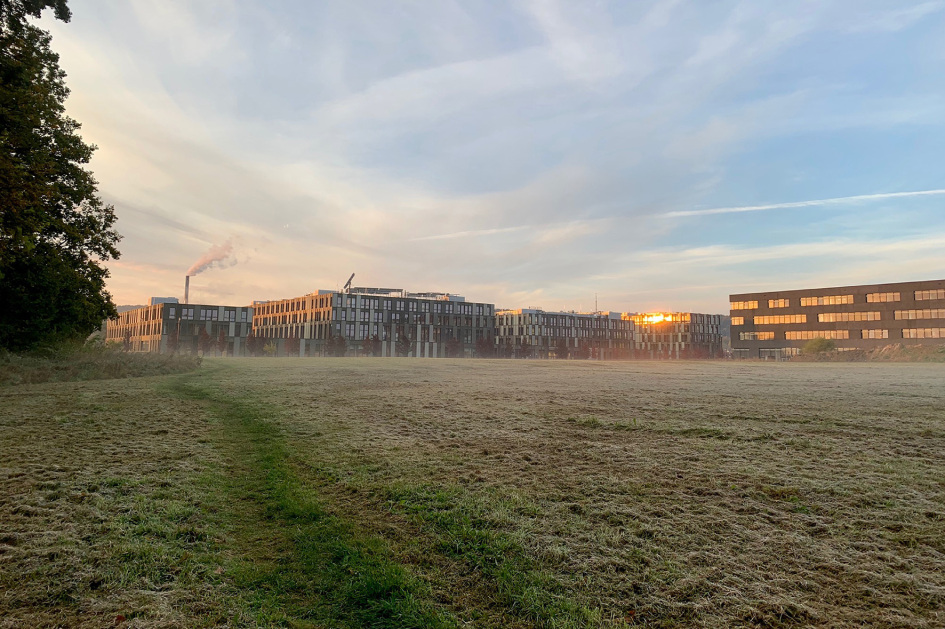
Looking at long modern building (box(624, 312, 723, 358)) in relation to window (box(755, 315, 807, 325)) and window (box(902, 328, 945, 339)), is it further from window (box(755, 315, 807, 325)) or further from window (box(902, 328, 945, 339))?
window (box(902, 328, 945, 339))

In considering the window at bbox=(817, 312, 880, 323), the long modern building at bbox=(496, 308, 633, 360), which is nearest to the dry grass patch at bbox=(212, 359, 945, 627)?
the window at bbox=(817, 312, 880, 323)

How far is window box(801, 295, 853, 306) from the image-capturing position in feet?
364

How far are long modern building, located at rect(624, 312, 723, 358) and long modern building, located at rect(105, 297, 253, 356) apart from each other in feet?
451

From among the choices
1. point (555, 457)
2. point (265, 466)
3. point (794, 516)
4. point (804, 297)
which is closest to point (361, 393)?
point (265, 466)

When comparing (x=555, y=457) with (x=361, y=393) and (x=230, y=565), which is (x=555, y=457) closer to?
(x=230, y=565)

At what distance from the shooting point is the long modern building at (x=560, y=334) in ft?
551

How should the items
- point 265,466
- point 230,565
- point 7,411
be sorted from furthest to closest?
point 7,411 < point 265,466 < point 230,565

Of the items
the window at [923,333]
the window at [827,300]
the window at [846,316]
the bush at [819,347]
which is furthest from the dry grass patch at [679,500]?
the window at [827,300]

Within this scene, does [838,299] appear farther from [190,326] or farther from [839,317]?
[190,326]

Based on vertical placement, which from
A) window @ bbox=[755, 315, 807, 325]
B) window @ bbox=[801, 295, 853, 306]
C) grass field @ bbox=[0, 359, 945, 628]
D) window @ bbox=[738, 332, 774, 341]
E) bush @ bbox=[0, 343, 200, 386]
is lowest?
grass field @ bbox=[0, 359, 945, 628]

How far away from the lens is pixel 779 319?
12019 centimetres

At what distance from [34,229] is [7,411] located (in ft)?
23.0

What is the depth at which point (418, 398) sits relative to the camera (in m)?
20.9

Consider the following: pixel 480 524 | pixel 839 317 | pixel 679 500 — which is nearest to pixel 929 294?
pixel 839 317
